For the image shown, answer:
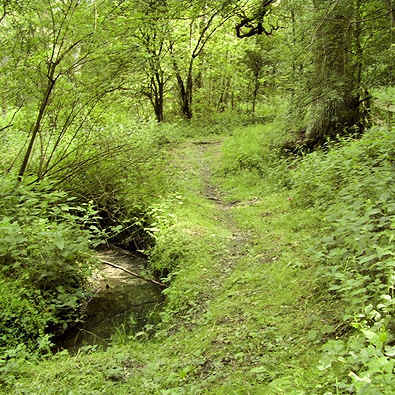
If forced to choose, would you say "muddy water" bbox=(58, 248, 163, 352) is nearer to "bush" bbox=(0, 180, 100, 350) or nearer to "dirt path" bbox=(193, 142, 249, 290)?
"bush" bbox=(0, 180, 100, 350)

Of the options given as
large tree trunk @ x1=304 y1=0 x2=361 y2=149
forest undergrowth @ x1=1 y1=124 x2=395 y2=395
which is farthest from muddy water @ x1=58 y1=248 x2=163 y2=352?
large tree trunk @ x1=304 y1=0 x2=361 y2=149

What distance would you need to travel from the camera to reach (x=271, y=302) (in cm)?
408

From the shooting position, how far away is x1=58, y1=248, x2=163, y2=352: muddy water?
5.08m

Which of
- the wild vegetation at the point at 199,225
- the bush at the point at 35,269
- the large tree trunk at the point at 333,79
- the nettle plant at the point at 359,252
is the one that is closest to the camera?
the nettle plant at the point at 359,252

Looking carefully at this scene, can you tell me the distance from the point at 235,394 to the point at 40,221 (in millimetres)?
3685

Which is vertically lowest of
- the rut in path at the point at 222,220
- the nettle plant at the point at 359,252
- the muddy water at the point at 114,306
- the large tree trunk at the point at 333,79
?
the muddy water at the point at 114,306

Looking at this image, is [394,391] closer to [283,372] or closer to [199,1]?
[283,372]

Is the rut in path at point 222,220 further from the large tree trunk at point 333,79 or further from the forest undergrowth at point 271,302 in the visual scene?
the large tree trunk at point 333,79

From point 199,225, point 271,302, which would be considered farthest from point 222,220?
point 271,302

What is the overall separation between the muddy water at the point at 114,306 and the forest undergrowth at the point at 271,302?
36cm

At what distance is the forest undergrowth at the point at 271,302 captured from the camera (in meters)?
2.59

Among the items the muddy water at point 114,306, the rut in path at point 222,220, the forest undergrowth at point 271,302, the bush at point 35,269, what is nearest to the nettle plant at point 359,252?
the forest undergrowth at point 271,302

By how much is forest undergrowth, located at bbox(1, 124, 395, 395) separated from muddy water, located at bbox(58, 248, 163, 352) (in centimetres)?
36

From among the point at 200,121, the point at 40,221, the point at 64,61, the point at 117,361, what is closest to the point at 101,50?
the point at 64,61
